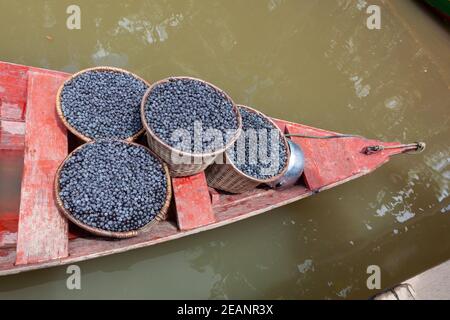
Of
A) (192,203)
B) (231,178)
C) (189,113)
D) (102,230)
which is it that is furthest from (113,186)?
(231,178)

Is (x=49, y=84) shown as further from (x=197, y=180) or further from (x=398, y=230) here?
(x=398, y=230)

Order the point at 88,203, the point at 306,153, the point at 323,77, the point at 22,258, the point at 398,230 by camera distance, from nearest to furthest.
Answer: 1. the point at 22,258
2. the point at 88,203
3. the point at 306,153
4. the point at 398,230
5. the point at 323,77

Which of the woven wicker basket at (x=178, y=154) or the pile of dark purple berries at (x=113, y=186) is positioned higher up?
the woven wicker basket at (x=178, y=154)

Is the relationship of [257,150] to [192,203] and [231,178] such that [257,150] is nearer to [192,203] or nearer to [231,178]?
[231,178]

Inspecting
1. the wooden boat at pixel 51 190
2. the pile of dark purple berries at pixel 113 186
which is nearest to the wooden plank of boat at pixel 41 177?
the wooden boat at pixel 51 190

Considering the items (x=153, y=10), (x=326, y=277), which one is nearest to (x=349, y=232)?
(x=326, y=277)

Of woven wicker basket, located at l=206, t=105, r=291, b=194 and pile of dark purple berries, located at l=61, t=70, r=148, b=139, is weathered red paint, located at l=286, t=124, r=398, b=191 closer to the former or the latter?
woven wicker basket, located at l=206, t=105, r=291, b=194

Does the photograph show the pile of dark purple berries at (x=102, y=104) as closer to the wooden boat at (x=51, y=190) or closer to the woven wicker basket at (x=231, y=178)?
the wooden boat at (x=51, y=190)
